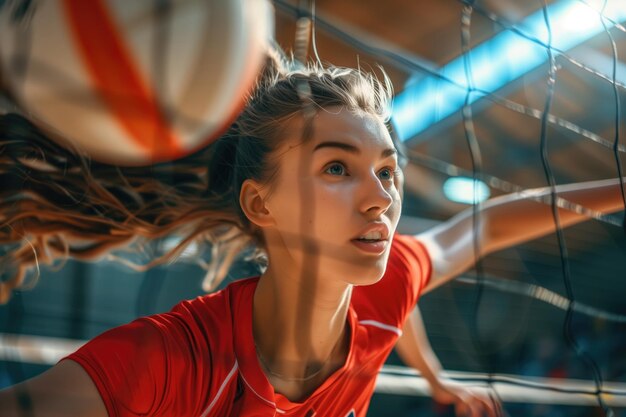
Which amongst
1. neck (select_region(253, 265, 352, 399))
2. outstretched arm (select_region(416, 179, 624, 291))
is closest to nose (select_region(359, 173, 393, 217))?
neck (select_region(253, 265, 352, 399))

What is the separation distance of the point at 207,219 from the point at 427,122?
9.52 ft

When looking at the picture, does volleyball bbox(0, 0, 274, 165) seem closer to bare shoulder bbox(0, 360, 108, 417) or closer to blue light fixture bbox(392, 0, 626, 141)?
bare shoulder bbox(0, 360, 108, 417)

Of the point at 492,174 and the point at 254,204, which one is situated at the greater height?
the point at 254,204

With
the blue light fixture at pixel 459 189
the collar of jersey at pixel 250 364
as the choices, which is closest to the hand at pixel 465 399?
the collar of jersey at pixel 250 364

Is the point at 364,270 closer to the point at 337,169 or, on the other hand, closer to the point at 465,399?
the point at 337,169

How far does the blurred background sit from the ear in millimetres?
Result: 1860

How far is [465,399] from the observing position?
3.84 ft

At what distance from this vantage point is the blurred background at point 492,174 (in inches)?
Answer: 116

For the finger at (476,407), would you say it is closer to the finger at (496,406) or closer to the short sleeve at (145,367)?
the finger at (496,406)

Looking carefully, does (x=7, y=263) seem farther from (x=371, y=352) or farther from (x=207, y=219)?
(x=371, y=352)

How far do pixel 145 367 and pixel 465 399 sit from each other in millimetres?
645

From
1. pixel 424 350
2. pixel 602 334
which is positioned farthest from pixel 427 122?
pixel 424 350

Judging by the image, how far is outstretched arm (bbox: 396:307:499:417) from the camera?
3.86ft

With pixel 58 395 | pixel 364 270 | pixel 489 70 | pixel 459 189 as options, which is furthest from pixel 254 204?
pixel 459 189
